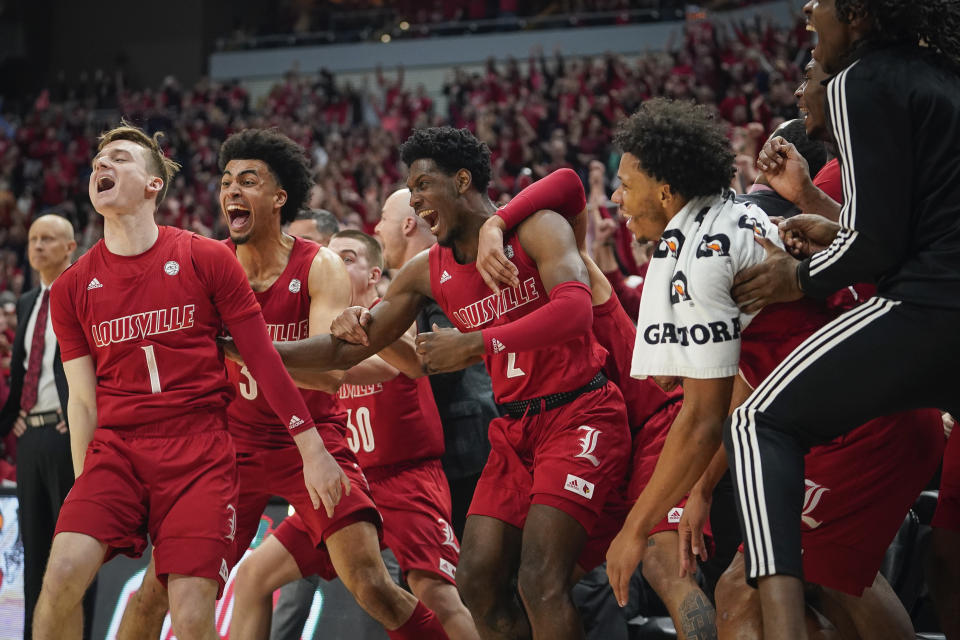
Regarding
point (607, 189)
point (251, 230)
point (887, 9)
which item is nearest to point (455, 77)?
point (607, 189)

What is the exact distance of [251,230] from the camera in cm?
468

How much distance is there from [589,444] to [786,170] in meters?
1.22

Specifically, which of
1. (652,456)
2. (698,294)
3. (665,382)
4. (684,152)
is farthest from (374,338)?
(698,294)

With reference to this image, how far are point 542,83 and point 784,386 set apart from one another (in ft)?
49.3

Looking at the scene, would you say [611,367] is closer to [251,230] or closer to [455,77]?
[251,230]

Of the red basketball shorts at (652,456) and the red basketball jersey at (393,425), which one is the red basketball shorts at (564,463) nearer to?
the red basketball shorts at (652,456)

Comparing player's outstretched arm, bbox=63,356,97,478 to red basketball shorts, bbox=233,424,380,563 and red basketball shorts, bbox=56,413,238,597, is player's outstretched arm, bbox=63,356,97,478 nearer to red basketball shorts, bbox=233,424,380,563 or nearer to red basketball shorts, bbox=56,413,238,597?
red basketball shorts, bbox=56,413,238,597

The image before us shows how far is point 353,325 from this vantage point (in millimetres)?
4137

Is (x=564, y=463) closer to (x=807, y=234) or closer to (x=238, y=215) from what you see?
(x=807, y=234)

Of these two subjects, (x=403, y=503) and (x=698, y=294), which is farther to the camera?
(x=403, y=503)

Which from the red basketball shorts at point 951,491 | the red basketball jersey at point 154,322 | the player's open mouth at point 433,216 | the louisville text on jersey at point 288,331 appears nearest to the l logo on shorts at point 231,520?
the red basketball jersey at point 154,322

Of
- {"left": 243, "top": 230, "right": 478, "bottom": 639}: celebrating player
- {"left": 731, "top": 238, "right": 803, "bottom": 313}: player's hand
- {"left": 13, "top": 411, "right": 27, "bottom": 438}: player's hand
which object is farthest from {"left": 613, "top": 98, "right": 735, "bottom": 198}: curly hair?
{"left": 13, "top": 411, "right": 27, "bottom": 438}: player's hand

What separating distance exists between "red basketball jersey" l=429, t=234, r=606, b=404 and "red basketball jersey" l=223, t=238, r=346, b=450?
2.88ft

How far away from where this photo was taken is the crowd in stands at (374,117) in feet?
43.7
